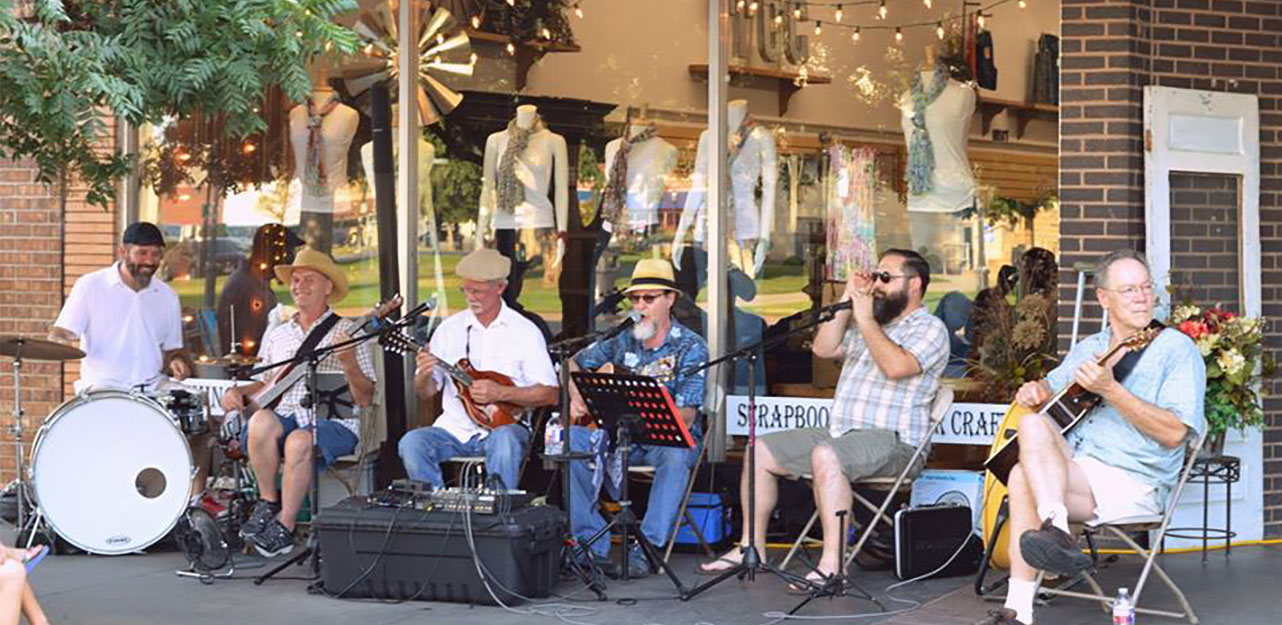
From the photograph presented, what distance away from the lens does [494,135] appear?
33.1ft

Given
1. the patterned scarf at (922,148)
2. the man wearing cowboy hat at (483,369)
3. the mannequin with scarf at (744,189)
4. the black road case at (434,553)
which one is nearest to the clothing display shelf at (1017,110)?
the patterned scarf at (922,148)

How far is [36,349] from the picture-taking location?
8.87m

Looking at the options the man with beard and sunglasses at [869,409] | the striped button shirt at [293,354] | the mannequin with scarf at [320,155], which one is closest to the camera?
the man with beard and sunglasses at [869,409]

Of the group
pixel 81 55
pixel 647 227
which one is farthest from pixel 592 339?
pixel 81 55

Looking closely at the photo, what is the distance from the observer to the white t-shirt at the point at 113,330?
9.40 metres

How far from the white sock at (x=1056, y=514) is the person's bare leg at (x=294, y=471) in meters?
3.59

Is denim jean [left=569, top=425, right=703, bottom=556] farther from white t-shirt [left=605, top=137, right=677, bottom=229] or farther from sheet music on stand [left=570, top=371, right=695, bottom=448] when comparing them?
white t-shirt [left=605, top=137, right=677, bottom=229]

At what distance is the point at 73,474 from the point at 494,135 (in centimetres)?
286

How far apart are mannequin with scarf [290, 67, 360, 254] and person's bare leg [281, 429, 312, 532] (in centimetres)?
174

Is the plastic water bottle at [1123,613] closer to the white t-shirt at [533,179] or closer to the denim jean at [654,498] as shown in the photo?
the denim jean at [654,498]

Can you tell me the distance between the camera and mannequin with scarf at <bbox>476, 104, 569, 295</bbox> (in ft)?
32.7

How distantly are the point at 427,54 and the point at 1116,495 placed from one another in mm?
4619

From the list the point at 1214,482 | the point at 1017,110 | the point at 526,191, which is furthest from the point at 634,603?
the point at 1017,110

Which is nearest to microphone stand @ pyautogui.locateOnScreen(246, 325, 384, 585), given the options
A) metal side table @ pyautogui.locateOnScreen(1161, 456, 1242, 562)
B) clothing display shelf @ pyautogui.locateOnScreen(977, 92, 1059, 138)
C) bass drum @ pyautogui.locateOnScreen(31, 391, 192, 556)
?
bass drum @ pyautogui.locateOnScreen(31, 391, 192, 556)
